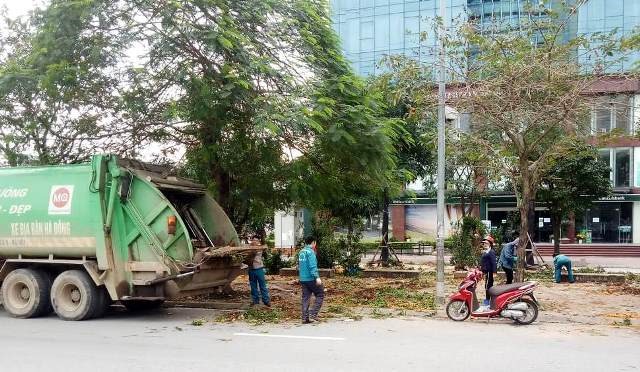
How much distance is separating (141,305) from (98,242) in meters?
2.46

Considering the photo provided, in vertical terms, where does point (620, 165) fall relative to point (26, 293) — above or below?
above

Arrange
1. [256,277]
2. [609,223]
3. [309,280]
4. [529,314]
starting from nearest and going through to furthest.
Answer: [309,280] < [529,314] < [256,277] < [609,223]

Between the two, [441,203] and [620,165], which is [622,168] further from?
[441,203]

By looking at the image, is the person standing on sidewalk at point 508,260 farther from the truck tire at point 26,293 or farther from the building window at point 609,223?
the building window at point 609,223

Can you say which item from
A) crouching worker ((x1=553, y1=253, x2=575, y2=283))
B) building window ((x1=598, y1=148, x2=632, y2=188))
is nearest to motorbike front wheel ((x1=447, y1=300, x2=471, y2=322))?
crouching worker ((x1=553, y1=253, x2=575, y2=283))

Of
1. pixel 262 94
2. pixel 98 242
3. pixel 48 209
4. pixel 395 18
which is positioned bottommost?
pixel 98 242

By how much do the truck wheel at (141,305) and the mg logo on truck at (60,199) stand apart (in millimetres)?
2335

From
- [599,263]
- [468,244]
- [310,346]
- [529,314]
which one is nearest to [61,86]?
[310,346]

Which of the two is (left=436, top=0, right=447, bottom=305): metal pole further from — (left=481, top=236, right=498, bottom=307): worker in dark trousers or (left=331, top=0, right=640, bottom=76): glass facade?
(left=331, top=0, right=640, bottom=76): glass facade

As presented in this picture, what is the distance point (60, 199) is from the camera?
442 inches

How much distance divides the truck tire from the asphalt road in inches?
11.4

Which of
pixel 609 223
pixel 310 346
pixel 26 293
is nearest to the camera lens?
pixel 310 346

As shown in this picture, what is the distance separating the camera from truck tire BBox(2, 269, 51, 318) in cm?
1136

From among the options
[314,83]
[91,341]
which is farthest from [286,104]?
[91,341]
